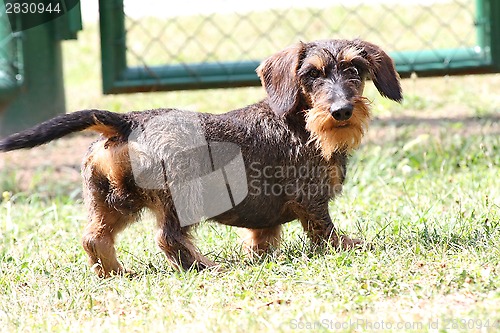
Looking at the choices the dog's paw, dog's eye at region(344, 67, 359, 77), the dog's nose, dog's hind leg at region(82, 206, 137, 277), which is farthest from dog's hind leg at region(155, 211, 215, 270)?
dog's eye at region(344, 67, 359, 77)

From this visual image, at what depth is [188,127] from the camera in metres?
4.67

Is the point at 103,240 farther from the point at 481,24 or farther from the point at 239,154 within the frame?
the point at 481,24

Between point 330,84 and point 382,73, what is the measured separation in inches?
15.8

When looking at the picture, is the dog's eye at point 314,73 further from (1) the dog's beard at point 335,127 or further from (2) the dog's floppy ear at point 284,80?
(1) the dog's beard at point 335,127

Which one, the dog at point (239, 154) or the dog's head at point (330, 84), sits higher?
the dog's head at point (330, 84)

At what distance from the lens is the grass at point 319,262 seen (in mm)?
3723

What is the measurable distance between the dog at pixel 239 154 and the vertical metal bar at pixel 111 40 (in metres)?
2.36

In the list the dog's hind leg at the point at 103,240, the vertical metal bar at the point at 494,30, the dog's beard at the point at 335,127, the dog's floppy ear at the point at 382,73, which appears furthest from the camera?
the vertical metal bar at the point at 494,30

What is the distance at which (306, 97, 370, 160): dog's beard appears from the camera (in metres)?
4.53

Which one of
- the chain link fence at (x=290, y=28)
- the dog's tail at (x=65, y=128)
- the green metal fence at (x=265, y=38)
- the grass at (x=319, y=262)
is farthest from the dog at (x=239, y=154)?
the chain link fence at (x=290, y=28)

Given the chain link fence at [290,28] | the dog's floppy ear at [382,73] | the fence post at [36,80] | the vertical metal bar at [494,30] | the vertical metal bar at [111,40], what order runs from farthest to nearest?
the chain link fence at [290,28] < the vertical metal bar at [494,30] < the fence post at [36,80] < the vertical metal bar at [111,40] < the dog's floppy ear at [382,73]

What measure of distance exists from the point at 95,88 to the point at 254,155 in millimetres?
5943

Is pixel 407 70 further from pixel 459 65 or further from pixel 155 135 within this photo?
pixel 155 135

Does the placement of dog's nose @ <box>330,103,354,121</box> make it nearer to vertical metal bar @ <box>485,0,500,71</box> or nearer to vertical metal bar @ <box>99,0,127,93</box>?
vertical metal bar @ <box>99,0,127,93</box>
